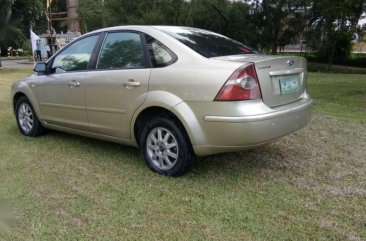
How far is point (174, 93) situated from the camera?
3998 mm

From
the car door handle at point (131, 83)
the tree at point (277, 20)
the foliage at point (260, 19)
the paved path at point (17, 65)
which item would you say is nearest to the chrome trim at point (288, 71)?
the car door handle at point (131, 83)

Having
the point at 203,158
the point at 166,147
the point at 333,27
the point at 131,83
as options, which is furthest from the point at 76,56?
the point at 333,27

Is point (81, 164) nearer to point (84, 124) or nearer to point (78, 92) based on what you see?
point (84, 124)

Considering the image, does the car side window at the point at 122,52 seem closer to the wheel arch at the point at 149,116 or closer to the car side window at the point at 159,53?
the car side window at the point at 159,53

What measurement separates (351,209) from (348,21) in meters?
20.1

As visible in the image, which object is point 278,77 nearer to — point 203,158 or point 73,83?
point 203,158

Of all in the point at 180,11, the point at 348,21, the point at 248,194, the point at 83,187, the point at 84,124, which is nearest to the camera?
the point at 248,194

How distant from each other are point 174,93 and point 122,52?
104cm

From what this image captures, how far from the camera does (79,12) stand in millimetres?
32344

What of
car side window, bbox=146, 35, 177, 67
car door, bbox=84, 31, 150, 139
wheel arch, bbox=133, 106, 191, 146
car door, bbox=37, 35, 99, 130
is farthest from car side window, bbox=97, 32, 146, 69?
wheel arch, bbox=133, 106, 191, 146

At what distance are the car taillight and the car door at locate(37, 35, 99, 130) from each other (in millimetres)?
2000

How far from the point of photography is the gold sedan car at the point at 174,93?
12.2ft

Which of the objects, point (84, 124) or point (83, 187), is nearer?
point (83, 187)

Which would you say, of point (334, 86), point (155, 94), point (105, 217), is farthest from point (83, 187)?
point (334, 86)
